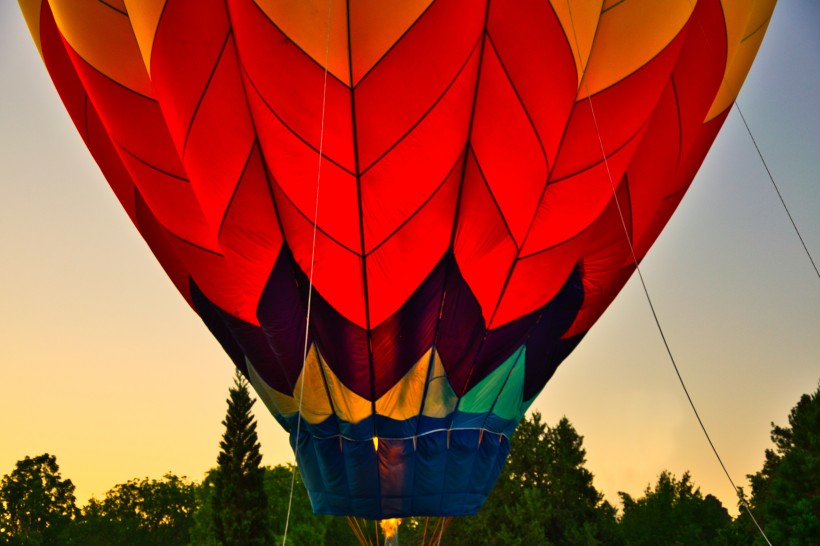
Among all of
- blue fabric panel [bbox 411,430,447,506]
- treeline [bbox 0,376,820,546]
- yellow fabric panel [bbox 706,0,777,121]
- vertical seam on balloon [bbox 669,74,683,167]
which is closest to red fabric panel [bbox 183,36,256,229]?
blue fabric panel [bbox 411,430,447,506]

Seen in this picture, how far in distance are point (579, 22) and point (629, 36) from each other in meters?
0.43

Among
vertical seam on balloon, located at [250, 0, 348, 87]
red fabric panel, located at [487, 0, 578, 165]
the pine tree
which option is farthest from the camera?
the pine tree

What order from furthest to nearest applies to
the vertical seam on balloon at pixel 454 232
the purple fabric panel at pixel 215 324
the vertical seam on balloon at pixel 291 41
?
the purple fabric panel at pixel 215 324
the vertical seam on balloon at pixel 454 232
the vertical seam on balloon at pixel 291 41

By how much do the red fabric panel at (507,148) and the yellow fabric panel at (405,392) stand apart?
1.08 meters

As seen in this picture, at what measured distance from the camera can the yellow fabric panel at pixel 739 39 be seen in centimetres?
534

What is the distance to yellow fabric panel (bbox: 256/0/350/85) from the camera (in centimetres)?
404

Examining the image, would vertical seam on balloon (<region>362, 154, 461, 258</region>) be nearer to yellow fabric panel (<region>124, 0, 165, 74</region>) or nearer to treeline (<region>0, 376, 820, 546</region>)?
yellow fabric panel (<region>124, 0, 165, 74</region>)

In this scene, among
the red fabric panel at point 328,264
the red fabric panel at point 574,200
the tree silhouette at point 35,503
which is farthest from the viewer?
the tree silhouette at point 35,503

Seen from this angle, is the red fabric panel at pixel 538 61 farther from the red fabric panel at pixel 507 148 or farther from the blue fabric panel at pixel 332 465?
the blue fabric panel at pixel 332 465

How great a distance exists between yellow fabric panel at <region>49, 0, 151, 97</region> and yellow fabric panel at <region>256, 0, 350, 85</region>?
1223 mm

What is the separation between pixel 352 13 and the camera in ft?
13.2

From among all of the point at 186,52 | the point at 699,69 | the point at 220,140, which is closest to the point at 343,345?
the point at 220,140

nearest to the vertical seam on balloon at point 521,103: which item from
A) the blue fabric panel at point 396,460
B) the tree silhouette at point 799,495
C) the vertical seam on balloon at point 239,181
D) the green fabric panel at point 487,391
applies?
the green fabric panel at point 487,391

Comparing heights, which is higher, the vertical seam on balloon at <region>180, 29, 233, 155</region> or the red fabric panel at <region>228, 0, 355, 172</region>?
the vertical seam on balloon at <region>180, 29, 233, 155</region>
